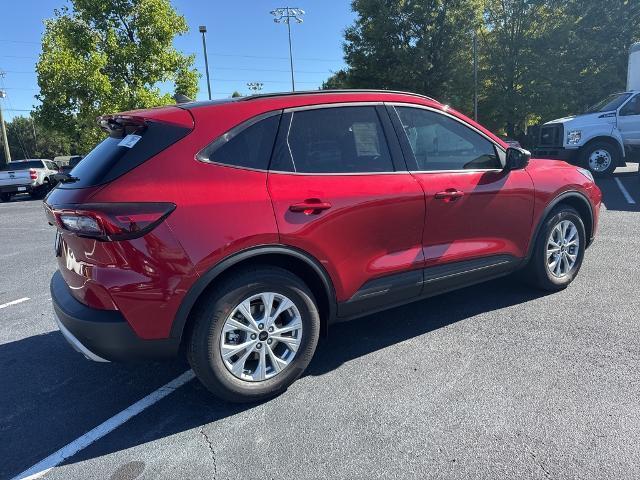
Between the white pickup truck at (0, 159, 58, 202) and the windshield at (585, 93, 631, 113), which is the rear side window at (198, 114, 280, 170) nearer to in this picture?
the windshield at (585, 93, 631, 113)

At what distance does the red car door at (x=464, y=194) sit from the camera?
3.50m

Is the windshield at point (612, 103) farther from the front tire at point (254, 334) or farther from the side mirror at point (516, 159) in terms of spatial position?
the front tire at point (254, 334)

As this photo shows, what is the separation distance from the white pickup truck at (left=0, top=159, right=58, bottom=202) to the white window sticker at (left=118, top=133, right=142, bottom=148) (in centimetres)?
1931

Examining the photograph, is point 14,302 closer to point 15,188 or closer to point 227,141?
point 227,141

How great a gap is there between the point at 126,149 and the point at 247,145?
67cm

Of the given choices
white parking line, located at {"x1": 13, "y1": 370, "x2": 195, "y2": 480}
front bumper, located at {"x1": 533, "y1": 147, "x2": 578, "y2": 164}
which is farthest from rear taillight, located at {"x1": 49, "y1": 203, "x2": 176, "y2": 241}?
front bumper, located at {"x1": 533, "y1": 147, "x2": 578, "y2": 164}

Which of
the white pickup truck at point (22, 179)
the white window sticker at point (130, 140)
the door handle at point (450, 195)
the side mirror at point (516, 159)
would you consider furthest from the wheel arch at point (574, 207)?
the white pickup truck at point (22, 179)

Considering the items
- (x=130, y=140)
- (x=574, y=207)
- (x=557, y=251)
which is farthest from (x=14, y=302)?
(x=574, y=207)

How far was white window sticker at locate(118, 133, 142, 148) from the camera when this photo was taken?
2.69m

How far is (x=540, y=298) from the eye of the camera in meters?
4.33

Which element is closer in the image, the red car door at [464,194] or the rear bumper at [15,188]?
the red car door at [464,194]

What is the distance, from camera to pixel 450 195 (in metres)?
3.53

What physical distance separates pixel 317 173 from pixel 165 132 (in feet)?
3.05

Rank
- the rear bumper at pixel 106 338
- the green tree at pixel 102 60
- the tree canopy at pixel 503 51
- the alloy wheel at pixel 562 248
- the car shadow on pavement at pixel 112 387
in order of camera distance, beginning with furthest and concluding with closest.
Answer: the tree canopy at pixel 503 51 → the green tree at pixel 102 60 → the alloy wheel at pixel 562 248 → the car shadow on pavement at pixel 112 387 → the rear bumper at pixel 106 338
